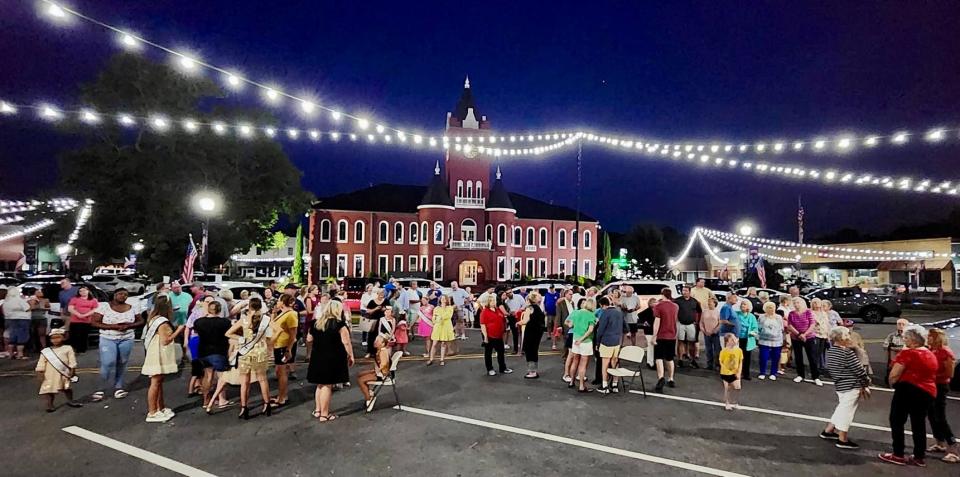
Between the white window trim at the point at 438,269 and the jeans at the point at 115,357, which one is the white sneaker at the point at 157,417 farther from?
the white window trim at the point at 438,269

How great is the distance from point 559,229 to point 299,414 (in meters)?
43.3

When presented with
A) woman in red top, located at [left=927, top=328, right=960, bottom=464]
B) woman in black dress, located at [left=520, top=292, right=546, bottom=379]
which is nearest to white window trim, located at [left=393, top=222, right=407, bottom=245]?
woman in black dress, located at [left=520, top=292, right=546, bottom=379]

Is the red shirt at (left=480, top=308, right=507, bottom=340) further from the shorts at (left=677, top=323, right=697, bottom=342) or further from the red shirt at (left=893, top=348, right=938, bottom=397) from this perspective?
the red shirt at (left=893, top=348, right=938, bottom=397)

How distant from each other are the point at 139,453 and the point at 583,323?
6525 millimetres

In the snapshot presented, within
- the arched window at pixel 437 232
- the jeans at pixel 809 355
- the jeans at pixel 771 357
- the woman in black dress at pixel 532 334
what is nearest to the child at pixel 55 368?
the woman in black dress at pixel 532 334

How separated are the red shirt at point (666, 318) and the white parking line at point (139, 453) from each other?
705 centimetres

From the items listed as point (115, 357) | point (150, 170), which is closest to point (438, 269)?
point (150, 170)

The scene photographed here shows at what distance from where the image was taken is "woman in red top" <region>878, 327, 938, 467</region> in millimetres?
5391

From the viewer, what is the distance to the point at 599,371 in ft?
31.2

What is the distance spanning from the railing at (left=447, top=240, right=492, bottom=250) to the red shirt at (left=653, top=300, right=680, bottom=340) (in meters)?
34.3

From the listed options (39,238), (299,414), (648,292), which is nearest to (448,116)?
(39,238)

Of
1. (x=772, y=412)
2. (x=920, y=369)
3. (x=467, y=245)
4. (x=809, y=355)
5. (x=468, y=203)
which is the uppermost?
(x=468, y=203)

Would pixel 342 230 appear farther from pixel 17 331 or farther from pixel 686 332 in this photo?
→ pixel 686 332

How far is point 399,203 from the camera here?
4756 centimetres
